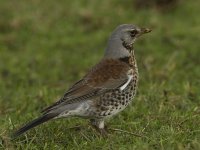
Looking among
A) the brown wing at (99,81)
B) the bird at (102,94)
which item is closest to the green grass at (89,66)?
the bird at (102,94)

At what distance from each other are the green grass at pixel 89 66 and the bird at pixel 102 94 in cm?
22

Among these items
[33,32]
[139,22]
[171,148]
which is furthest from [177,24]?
[171,148]

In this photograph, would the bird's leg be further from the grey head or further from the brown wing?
the grey head

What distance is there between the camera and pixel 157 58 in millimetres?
10078

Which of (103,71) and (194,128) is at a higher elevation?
(103,71)

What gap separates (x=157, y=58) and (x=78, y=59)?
47.9 inches

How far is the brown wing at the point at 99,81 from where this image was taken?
644cm

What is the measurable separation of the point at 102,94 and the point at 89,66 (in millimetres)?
3538

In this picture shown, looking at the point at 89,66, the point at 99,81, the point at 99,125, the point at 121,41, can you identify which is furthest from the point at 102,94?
the point at 89,66

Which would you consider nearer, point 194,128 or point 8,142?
point 8,142

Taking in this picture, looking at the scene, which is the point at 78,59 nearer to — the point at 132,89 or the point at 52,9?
the point at 52,9

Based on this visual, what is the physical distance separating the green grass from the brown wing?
0.38 meters

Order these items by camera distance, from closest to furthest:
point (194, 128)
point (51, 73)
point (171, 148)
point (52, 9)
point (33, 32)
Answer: point (171, 148)
point (194, 128)
point (51, 73)
point (33, 32)
point (52, 9)

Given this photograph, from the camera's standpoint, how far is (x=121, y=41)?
22.8 ft
